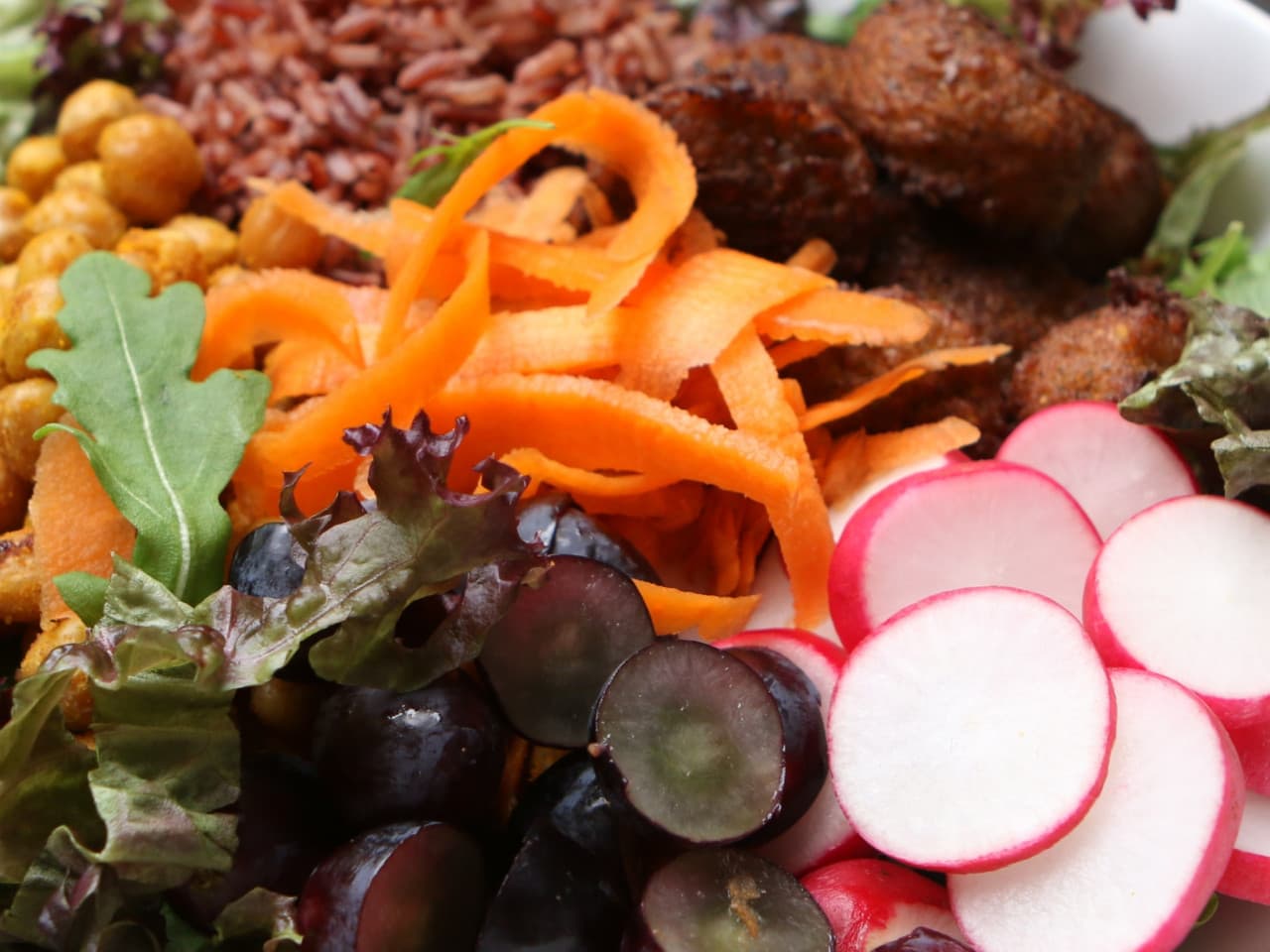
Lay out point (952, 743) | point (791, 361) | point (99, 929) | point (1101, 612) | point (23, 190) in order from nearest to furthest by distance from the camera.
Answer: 1. point (99, 929)
2. point (952, 743)
3. point (1101, 612)
4. point (791, 361)
5. point (23, 190)

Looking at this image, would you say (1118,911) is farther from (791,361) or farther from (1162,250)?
(1162,250)

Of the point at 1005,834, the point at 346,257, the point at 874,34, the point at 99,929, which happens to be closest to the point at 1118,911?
the point at 1005,834

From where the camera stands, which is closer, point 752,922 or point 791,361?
point 752,922

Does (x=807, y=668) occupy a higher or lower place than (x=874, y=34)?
lower

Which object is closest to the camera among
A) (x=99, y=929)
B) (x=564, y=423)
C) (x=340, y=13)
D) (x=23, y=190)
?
(x=99, y=929)

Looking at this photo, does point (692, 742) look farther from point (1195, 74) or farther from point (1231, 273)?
point (1195, 74)

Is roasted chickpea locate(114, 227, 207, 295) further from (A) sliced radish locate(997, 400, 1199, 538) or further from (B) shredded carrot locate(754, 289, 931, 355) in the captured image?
(A) sliced radish locate(997, 400, 1199, 538)


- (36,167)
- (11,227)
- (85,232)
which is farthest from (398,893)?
(36,167)

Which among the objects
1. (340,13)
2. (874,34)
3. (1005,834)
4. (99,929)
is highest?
(874,34)
